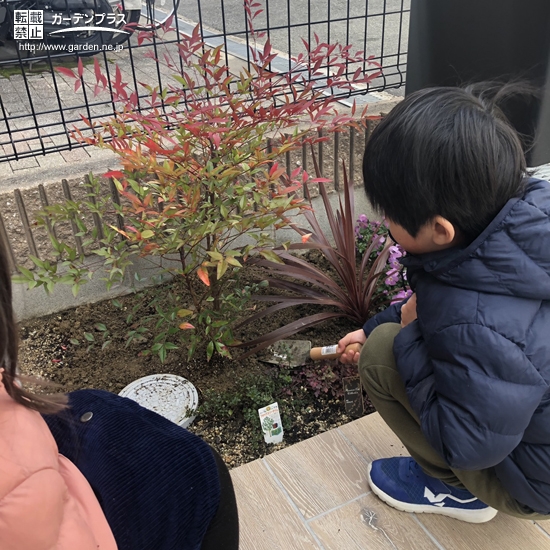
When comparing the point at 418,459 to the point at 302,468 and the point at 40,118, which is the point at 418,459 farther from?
Answer: the point at 40,118

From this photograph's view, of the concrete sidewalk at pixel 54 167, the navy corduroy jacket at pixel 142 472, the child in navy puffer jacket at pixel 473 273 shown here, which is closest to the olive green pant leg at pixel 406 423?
the child in navy puffer jacket at pixel 473 273

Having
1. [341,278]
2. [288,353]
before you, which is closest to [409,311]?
[288,353]

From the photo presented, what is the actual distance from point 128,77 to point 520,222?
15.4 ft

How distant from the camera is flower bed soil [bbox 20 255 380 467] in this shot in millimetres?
2096

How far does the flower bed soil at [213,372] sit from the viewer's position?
6.88 feet

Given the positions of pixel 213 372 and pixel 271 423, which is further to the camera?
pixel 213 372

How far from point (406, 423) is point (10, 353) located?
103 cm

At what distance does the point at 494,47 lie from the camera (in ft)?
8.30

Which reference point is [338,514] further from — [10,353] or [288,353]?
[10,353]

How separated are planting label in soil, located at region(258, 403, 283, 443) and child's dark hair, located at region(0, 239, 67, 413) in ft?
3.46

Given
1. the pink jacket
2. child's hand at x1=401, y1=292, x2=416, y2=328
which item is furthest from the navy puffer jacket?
the pink jacket

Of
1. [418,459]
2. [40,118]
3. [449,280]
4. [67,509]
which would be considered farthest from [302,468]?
[40,118]

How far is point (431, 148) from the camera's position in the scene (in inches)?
45.3

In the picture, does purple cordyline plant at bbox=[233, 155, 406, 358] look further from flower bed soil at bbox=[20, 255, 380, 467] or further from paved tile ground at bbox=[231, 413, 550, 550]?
paved tile ground at bbox=[231, 413, 550, 550]
